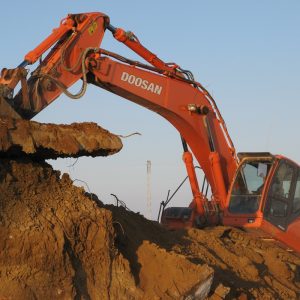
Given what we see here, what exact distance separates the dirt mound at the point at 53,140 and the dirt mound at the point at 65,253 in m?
0.19

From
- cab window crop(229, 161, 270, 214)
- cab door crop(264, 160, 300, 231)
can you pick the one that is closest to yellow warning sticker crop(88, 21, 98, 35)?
cab window crop(229, 161, 270, 214)

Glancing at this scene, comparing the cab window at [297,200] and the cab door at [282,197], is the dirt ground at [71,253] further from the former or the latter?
the cab window at [297,200]

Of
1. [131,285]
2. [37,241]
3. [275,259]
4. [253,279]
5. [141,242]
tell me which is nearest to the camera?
[37,241]

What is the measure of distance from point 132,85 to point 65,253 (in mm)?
6049

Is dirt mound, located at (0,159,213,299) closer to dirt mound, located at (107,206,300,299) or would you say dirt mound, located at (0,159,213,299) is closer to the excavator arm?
dirt mound, located at (107,206,300,299)

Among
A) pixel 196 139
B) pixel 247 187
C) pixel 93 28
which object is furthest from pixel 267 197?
pixel 93 28

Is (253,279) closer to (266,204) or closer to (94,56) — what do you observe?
(266,204)

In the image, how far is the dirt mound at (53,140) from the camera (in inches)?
266

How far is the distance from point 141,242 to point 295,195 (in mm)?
6054

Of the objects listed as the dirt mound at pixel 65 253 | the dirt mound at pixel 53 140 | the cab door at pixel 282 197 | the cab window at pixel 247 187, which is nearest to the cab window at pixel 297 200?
the cab door at pixel 282 197

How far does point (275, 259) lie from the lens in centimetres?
1109

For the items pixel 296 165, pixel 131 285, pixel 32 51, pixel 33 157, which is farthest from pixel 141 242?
pixel 296 165

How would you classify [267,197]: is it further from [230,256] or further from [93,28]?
[93,28]

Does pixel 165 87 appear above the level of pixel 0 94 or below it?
above
